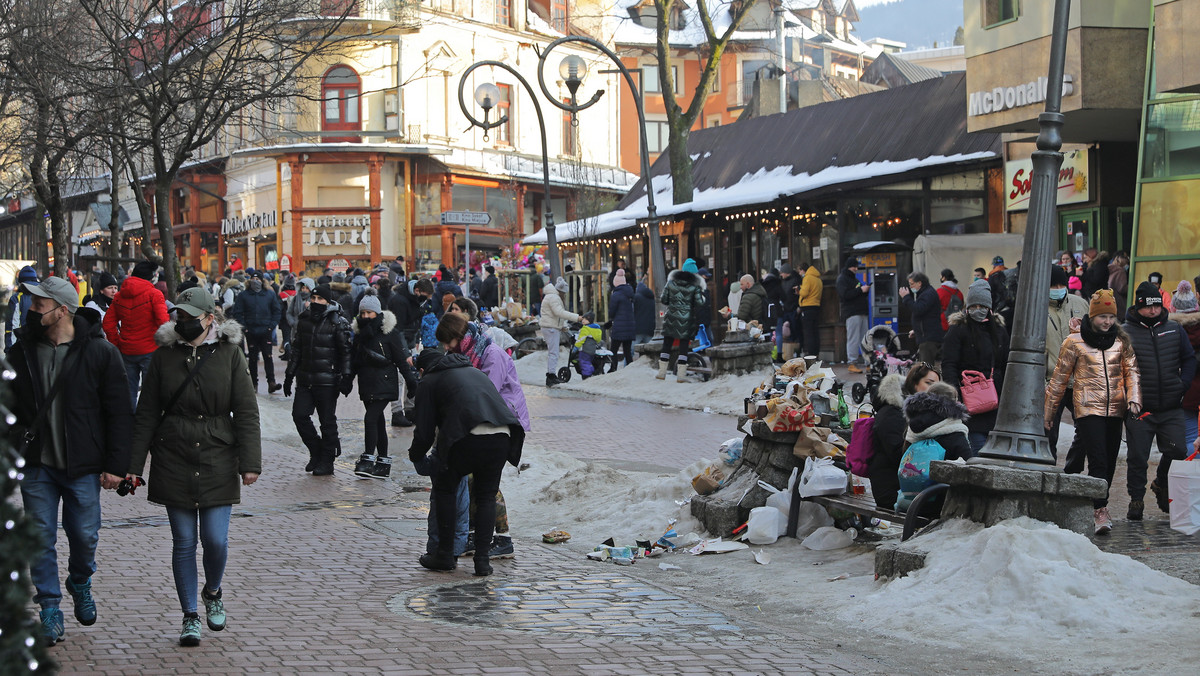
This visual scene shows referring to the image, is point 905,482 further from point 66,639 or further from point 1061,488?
point 66,639

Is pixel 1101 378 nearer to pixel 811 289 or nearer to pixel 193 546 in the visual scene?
pixel 193 546

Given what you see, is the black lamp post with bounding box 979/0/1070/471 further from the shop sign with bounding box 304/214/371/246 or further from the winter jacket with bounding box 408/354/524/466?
the shop sign with bounding box 304/214/371/246

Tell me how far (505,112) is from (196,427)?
4684 cm

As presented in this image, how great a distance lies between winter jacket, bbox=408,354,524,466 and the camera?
26.2ft

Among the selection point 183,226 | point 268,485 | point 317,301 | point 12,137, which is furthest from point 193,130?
point 183,226

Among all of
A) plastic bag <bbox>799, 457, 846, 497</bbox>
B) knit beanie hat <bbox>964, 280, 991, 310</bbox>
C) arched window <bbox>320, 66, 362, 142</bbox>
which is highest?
arched window <bbox>320, 66, 362, 142</bbox>

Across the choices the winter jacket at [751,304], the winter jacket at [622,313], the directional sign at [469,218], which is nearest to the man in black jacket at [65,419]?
the winter jacket at [751,304]

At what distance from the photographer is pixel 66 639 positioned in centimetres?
633

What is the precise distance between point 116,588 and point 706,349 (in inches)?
538

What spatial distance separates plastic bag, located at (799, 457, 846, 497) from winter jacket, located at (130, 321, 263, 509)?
4045mm

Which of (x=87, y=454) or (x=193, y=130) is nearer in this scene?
(x=87, y=454)

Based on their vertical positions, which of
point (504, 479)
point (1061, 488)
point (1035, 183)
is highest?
point (1035, 183)

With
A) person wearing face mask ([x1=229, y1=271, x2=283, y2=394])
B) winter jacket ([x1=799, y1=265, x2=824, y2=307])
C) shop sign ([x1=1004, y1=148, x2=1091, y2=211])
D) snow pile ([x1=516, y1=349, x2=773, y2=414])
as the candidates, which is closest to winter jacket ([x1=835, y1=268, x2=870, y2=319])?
winter jacket ([x1=799, y1=265, x2=824, y2=307])

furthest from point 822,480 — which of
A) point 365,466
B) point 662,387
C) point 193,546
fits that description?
point 662,387
